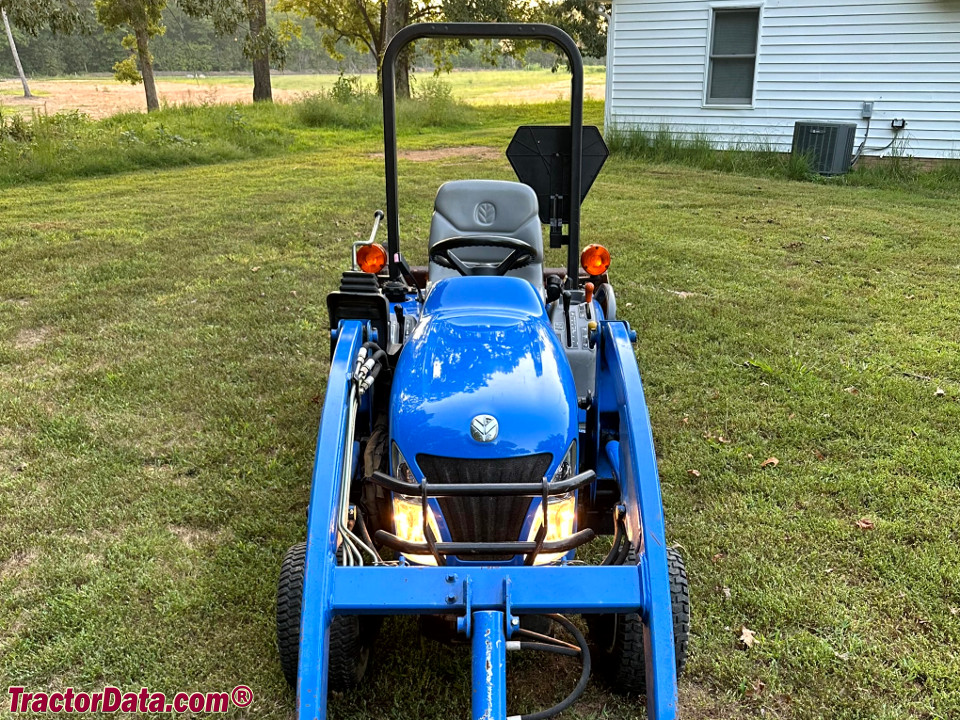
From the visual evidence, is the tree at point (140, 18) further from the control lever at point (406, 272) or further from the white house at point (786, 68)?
the control lever at point (406, 272)

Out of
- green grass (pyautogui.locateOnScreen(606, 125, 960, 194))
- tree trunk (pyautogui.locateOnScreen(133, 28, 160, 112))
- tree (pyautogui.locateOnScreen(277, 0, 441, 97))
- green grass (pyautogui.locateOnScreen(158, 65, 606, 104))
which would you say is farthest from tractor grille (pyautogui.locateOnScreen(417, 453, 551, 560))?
tree (pyautogui.locateOnScreen(277, 0, 441, 97))

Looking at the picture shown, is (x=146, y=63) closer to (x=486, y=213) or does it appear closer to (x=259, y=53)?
(x=259, y=53)

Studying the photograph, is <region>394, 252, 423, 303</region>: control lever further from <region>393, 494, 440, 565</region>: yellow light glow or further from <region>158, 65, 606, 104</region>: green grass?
<region>158, 65, 606, 104</region>: green grass

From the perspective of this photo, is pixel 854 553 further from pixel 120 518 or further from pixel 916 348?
pixel 120 518

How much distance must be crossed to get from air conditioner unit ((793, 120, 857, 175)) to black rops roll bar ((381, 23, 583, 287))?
8.39 meters

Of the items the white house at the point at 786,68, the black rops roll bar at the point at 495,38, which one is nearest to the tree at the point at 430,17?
the white house at the point at 786,68

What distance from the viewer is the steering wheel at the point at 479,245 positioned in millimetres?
3086

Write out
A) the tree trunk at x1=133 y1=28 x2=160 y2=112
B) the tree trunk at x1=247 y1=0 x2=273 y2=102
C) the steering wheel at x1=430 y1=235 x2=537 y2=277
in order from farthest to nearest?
the tree trunk at x1=247 y1=0 x2=273 y2=102
the tree trunk at x1=133 y1=28 x2=160 y2=112
the steering wheel at x1=430 y1=235 x2=537 y2=277

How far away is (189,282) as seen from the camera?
239 inches

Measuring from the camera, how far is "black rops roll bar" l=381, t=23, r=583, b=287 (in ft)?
9.48

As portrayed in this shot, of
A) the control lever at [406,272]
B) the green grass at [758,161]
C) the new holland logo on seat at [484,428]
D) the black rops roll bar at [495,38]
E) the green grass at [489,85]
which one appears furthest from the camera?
the green grass at [489,85]

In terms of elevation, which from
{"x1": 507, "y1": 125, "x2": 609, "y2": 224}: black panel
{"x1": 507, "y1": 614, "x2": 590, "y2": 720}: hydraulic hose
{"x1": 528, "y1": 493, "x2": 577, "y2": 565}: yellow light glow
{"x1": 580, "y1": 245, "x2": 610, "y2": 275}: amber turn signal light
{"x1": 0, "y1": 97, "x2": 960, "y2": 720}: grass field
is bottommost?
{"x1": 0, "y1": 97, "x2": 960, "y2": 720}: grass field

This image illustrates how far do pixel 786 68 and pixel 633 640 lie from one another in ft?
35.1

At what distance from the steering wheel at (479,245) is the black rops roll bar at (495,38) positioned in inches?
7.2
